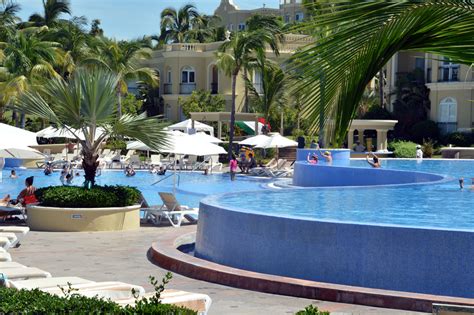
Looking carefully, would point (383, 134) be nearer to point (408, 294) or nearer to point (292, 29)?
point (408, 294)

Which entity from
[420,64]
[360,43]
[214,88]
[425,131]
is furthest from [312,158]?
[360,43]

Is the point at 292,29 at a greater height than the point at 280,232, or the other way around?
the point at 292,29

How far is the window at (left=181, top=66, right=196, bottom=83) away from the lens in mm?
61375

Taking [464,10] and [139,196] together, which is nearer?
[464,10]

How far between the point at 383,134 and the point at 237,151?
7.84 metres

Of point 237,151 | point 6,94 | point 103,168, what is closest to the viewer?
point 103,168

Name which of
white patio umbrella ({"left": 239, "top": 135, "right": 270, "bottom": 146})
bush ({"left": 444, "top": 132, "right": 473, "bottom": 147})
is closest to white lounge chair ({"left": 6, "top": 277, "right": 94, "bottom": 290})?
white patio umbrella ({"left": 239, "top": 135, "right": 270, "bottom": 146})

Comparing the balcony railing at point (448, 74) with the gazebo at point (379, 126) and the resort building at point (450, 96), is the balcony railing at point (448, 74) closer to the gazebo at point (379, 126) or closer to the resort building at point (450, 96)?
the resort building at point (450, 96)

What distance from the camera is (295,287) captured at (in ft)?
34.2

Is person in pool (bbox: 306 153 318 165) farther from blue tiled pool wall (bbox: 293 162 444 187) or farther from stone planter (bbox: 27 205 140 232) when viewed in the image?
stone planter (bbox: 27 205 140 232)

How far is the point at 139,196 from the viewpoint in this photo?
60.5 feet

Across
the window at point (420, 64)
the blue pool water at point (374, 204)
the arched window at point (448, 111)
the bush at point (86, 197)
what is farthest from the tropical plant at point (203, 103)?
the bush at point (86, 197)

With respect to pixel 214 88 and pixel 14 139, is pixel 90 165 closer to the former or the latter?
pixel 14 139

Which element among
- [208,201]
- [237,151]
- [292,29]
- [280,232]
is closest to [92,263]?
[208,201]
